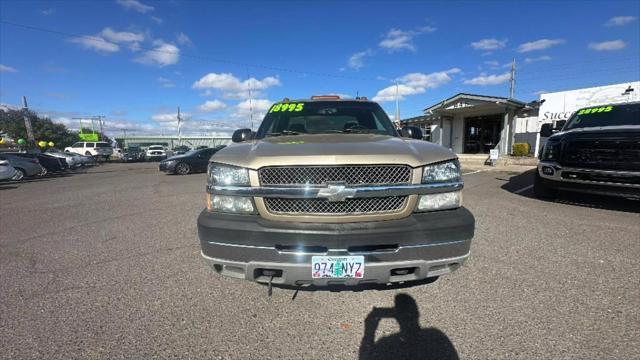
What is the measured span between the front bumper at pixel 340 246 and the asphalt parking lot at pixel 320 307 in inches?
18.4

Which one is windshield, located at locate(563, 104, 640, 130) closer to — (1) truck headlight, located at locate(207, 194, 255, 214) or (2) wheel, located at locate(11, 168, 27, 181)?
(1) truck headlight, located at locate(207, 194, 255, 214)

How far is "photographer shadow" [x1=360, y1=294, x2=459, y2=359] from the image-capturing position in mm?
1975

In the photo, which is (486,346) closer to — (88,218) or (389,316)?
(389,316)

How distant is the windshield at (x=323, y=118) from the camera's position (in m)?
3.67

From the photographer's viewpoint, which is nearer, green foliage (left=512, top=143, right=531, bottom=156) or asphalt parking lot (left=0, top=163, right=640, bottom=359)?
asphalt parking lot (left=0, top=163, right=640, bottom=359)

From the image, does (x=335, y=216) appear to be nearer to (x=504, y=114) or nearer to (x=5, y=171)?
(x=5, y=171)

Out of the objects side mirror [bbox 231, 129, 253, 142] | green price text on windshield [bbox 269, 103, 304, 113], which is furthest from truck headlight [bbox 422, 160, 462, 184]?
side mirror [bbox 231, 129, 253, 142]

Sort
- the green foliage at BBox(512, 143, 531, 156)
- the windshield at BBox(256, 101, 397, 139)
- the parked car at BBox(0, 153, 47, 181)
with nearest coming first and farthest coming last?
the windshield at BBox(256, 101, 397, 139) < the parked car at BBox(0, 153, 47, 181) < the green foliage at BBox(512, 143, 531, 156)

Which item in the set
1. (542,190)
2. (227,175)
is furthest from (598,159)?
(227,175)

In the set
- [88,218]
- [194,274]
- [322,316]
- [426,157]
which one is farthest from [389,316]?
[88,218]

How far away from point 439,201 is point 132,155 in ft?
114

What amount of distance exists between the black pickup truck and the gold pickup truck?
178 inches

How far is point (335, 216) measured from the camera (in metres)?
2.08

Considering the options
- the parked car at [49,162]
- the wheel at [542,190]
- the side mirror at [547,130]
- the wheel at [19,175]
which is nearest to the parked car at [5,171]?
the wheel at [19,175]
